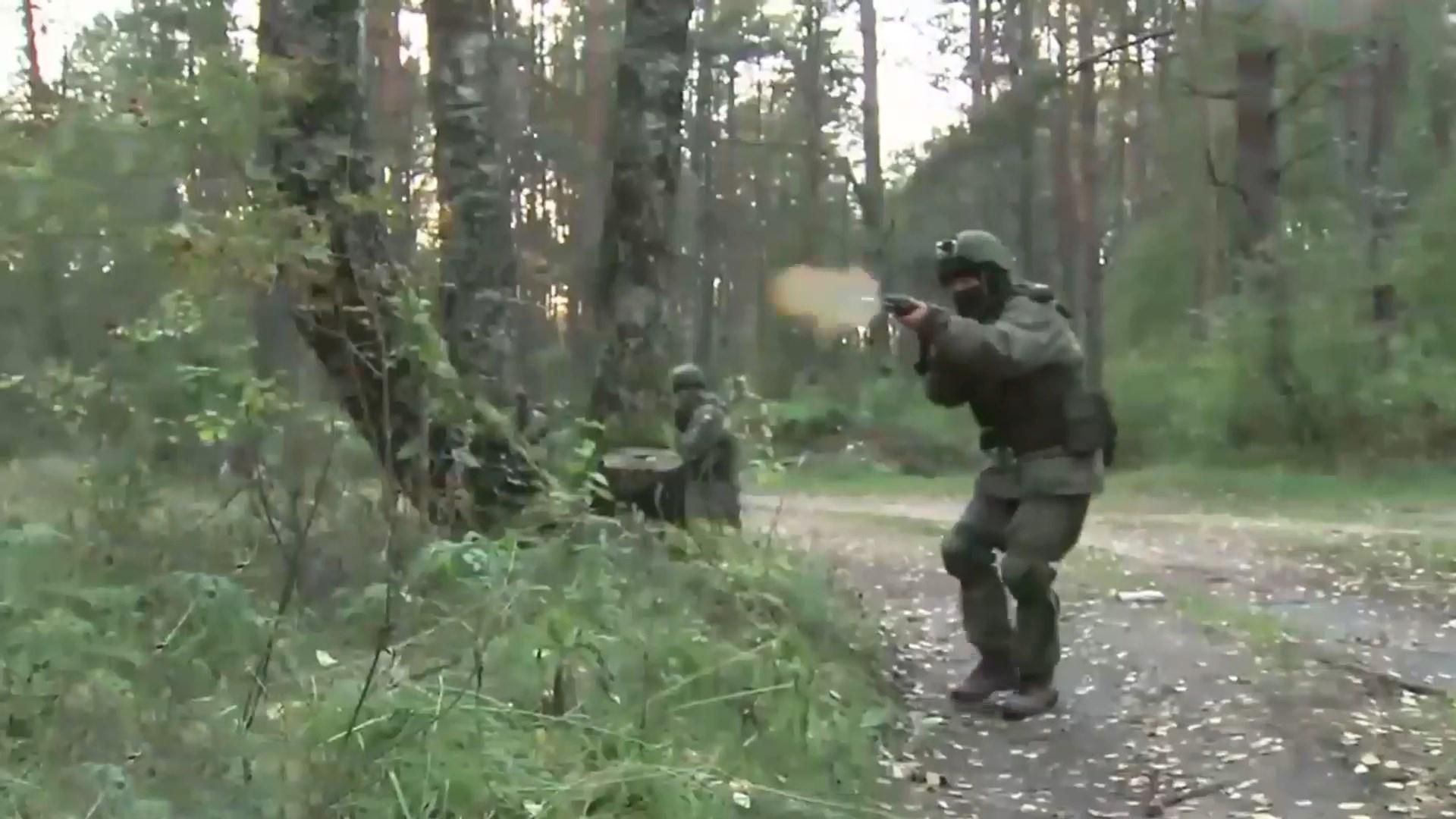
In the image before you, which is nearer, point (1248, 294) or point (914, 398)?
point (1248, 294)

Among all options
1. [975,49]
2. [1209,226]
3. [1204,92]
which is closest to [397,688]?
[1204,92]

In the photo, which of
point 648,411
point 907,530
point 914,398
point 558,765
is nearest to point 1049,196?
point 914,398

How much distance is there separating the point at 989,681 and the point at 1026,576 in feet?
2.09

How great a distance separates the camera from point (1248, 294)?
19750 mm

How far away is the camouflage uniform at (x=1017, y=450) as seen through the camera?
5.55 meters

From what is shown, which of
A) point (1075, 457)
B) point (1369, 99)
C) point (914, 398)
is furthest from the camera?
point (914, 398)

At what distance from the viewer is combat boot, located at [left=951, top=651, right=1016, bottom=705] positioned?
608 centimetres

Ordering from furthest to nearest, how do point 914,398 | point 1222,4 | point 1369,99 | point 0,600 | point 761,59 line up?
point 761,59, point 914,398, point 1369,99, point 1222,4, point 0,600

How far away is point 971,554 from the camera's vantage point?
609 cm

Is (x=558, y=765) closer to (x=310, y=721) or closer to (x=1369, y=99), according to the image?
(x=310, y=721)

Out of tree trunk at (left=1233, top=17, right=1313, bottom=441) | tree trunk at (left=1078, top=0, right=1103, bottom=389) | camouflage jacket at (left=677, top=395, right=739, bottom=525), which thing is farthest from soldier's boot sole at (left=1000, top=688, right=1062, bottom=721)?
tree trunk at (left=1078, top=0, right=1103, bottom=389)

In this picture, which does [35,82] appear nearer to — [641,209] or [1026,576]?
[641,209]

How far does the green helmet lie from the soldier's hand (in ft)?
1.44

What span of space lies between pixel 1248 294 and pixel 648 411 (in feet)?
45.7
